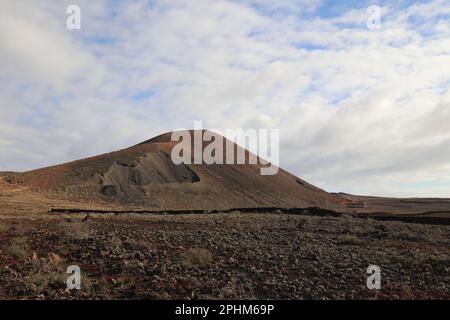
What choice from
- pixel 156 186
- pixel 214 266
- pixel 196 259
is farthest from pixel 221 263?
pixel 156 186

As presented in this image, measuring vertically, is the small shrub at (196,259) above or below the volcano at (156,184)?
below

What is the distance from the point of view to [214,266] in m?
11.8

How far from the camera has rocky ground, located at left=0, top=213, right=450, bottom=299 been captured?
932cm

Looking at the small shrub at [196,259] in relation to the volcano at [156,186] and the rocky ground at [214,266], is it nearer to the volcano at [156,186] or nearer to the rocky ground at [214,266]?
the rocky ground at [214,266]

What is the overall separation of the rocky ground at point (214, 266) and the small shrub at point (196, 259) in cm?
3

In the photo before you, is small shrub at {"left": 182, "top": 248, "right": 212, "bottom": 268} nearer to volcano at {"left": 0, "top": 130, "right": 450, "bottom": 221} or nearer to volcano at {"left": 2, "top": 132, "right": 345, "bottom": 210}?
volcano at {"left": 0, "top": 130, "right": 450, "bottom": 221}

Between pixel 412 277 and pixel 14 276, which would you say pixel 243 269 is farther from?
pixel 14 276

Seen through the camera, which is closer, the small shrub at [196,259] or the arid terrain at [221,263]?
the arid terrain at [221,263]

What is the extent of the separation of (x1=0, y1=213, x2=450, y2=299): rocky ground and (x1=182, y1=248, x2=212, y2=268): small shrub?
0.09ft

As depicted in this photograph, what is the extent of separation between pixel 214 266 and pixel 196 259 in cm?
67

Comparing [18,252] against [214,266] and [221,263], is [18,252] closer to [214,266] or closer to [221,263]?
[214,266]

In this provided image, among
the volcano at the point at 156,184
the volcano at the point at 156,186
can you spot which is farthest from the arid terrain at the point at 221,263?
the volcano at the point at 156,184

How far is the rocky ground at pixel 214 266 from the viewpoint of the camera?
9.32 m

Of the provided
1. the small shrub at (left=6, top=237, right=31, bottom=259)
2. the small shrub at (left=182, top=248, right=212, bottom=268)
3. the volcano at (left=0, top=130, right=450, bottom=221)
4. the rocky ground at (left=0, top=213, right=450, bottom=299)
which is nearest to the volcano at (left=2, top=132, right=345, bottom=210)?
the volcano at (left=0, top=130, right=450, bottom=221)
